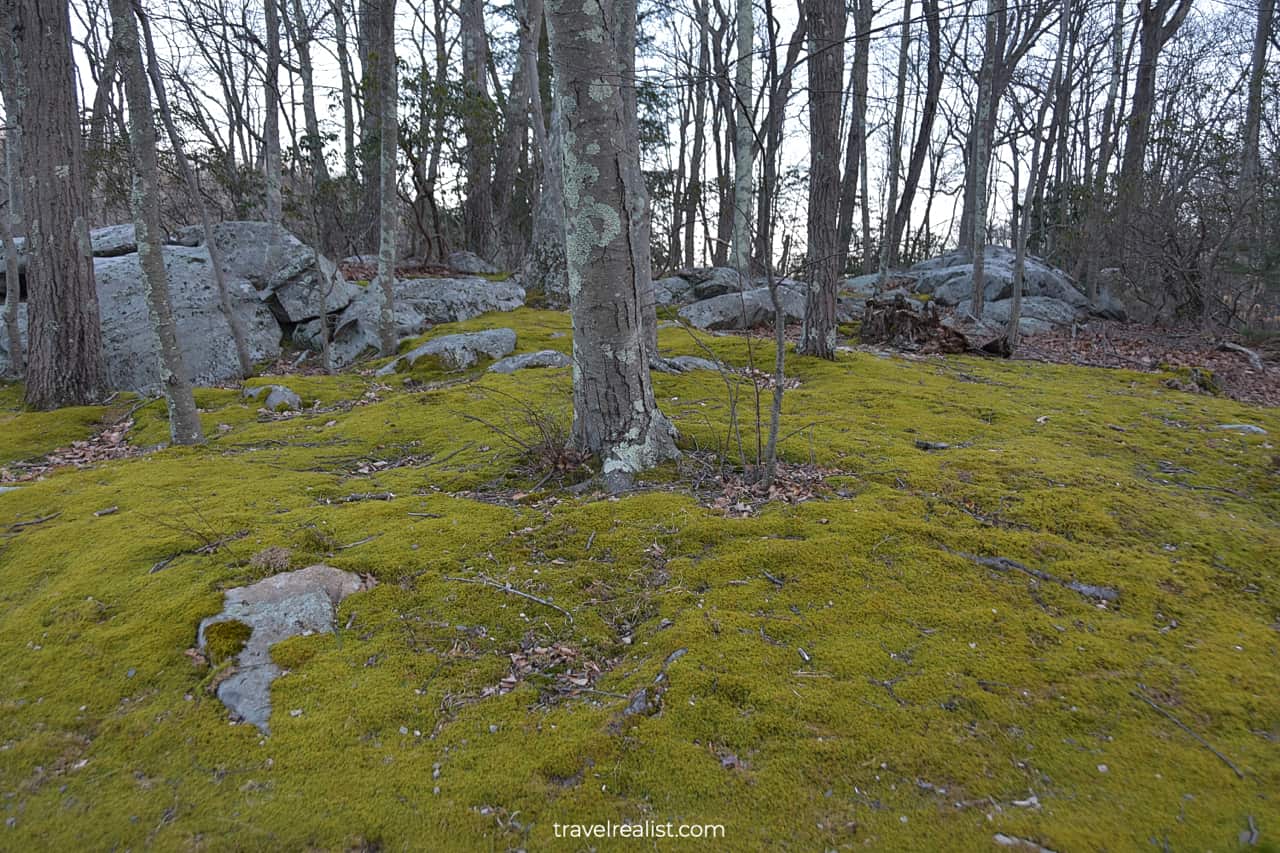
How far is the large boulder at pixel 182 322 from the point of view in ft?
28.0

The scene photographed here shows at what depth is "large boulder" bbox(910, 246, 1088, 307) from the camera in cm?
1398

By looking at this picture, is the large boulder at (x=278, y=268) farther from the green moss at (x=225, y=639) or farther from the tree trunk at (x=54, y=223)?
the green moss at (x=225, y=639)

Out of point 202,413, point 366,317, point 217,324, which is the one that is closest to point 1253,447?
point 202,413

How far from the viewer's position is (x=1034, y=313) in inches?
509

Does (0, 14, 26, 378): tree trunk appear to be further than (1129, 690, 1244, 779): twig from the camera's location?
Yes

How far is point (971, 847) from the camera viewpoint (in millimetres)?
1739

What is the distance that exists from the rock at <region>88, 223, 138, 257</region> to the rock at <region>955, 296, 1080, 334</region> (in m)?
13.9

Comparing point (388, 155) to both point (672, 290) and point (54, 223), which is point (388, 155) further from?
point (672, 290)

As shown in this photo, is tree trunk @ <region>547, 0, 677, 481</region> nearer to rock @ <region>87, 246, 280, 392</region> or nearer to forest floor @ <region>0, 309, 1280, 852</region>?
forest floor @ <region>0, 309, 1280, 852</region>

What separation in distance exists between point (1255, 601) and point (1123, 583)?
1.86 ft

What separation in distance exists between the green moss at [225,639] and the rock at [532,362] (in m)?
5.37

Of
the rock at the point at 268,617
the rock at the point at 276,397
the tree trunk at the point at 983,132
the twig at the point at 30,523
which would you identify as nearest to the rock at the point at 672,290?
the tree trunk at the point at 983,132

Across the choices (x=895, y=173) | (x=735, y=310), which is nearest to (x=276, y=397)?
(x=735, y=310)

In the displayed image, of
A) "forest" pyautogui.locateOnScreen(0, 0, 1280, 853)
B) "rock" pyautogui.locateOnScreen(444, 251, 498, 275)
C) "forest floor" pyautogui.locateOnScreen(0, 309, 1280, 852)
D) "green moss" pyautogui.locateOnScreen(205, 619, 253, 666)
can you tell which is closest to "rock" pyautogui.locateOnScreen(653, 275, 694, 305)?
"rock" pyautogui.locateOnScreen(444, 251, 498, 275)
